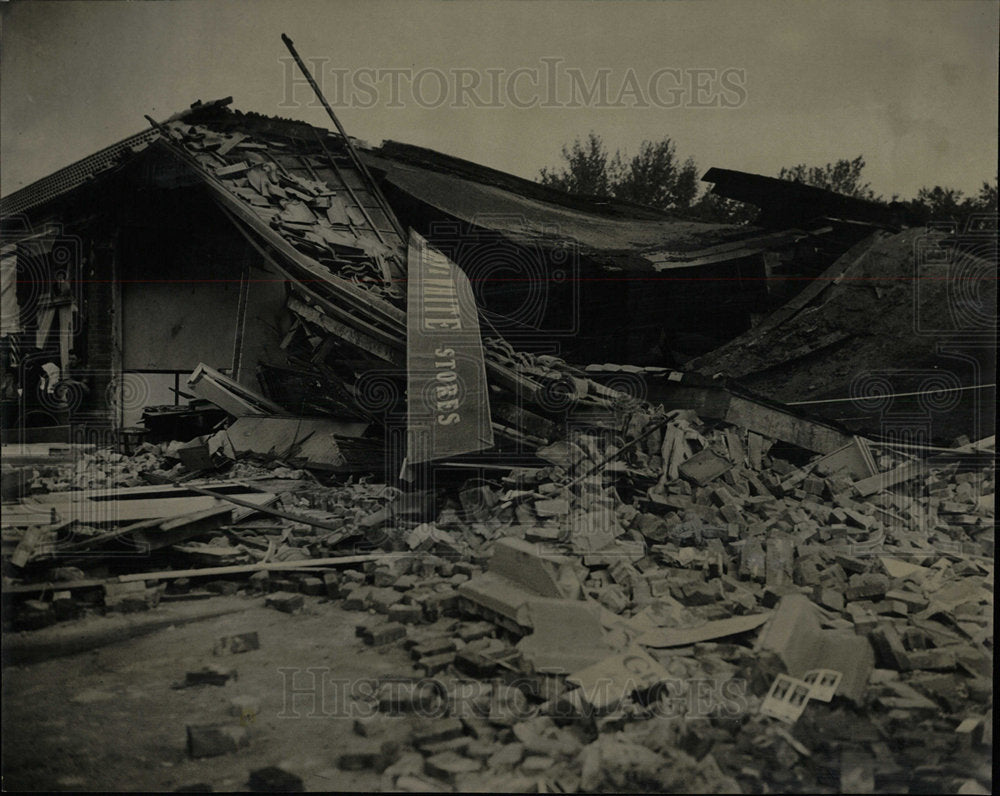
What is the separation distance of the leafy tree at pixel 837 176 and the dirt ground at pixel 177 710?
13.7 ft

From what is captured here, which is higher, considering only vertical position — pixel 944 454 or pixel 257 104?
pixel 257 104

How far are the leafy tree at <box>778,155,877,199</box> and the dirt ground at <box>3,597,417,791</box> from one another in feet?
13.7

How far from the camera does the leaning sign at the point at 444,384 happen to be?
4660 mm

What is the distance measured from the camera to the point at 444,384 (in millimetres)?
4703

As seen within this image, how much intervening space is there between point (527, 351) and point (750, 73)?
230 cm

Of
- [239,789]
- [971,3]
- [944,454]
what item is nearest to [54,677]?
[239,789]

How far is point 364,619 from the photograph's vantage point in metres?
3.83

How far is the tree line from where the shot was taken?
181 inches

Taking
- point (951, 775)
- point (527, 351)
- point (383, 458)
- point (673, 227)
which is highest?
point (673, 227)

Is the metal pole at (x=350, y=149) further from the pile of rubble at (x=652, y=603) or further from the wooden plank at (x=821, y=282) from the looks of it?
the wooden plank at (x=821, y=282)

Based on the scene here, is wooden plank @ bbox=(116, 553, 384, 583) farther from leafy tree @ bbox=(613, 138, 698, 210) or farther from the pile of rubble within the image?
leafy tree @ bbox=(613, 138, 698, 210)

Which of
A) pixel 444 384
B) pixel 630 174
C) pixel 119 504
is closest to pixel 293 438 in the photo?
pixel 119 504

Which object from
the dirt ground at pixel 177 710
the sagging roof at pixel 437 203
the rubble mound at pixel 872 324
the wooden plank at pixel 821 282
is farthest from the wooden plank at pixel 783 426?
the dirt ground at pixel 177 710

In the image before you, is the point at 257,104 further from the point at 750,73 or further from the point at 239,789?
the point at 239,789
